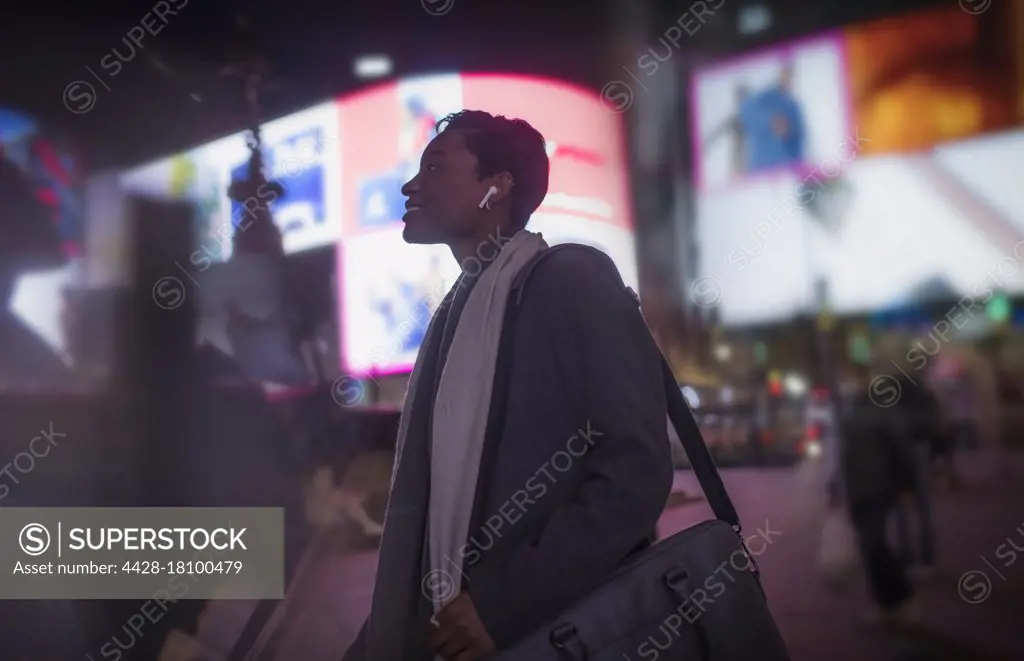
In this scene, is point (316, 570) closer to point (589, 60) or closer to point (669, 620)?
point (669, 620)

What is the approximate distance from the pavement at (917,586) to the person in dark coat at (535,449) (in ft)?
2.13

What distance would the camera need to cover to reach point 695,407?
183cm

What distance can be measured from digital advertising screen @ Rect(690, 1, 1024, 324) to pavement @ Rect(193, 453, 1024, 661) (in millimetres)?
393

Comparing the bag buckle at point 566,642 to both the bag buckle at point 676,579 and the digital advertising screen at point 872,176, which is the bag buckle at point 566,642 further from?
the digital advertising screen at point 872,176

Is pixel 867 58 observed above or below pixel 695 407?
above

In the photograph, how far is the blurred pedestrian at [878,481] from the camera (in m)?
1.81

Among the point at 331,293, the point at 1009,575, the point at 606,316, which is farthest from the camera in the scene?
the point at 331,293

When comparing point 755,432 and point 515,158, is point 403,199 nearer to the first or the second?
point 515,158

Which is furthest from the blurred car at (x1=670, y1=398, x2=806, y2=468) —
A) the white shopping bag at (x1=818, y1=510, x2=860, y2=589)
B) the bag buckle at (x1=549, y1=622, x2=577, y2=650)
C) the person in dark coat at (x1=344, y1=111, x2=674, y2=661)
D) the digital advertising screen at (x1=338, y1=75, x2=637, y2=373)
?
the bag buckle at (x1=549, y1=622, x2=577, y2=650)

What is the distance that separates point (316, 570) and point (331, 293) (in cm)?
64

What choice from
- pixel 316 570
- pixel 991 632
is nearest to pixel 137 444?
pixel 316 570

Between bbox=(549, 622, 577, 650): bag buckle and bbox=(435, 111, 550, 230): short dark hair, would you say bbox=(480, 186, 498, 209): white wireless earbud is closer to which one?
bbox=(435, 111, 550, 230): short dark hair

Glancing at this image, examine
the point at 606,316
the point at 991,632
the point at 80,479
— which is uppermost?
the point at 606,316

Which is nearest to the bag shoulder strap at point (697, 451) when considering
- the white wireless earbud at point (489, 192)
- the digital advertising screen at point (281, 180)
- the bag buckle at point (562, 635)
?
the white wireless earbud at point (489, 192)
